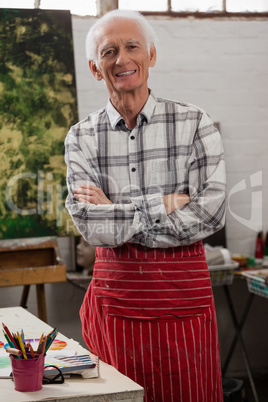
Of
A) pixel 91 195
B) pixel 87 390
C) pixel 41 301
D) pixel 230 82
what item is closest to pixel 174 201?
pixel 91 195

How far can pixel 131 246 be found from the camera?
1.98 metres

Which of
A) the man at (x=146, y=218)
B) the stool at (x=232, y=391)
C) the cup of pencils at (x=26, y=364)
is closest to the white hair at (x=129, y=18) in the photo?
the man at (x=146, y=218)

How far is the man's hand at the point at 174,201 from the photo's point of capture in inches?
78.1

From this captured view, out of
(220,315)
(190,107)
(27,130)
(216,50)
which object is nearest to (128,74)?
(190,107)

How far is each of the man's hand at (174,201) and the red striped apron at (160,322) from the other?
0.14 m

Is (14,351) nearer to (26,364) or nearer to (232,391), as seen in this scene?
(26,364)

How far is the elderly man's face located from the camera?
2.00m

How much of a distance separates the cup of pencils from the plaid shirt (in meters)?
0.61

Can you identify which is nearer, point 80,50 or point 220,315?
point 80,50

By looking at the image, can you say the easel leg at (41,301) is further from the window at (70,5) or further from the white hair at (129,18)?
the window at (70,5)

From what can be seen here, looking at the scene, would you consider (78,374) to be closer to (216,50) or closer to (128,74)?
(128,74)

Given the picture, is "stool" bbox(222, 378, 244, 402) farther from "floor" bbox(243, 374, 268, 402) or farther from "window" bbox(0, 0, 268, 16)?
"window" bbox(0, 0, 268, 16)

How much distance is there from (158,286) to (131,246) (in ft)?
0.55

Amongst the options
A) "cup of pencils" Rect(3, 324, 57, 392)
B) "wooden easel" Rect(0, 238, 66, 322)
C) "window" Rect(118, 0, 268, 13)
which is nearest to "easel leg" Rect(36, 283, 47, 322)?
"wooden easel" Rect(0, 238, 66, 322)
